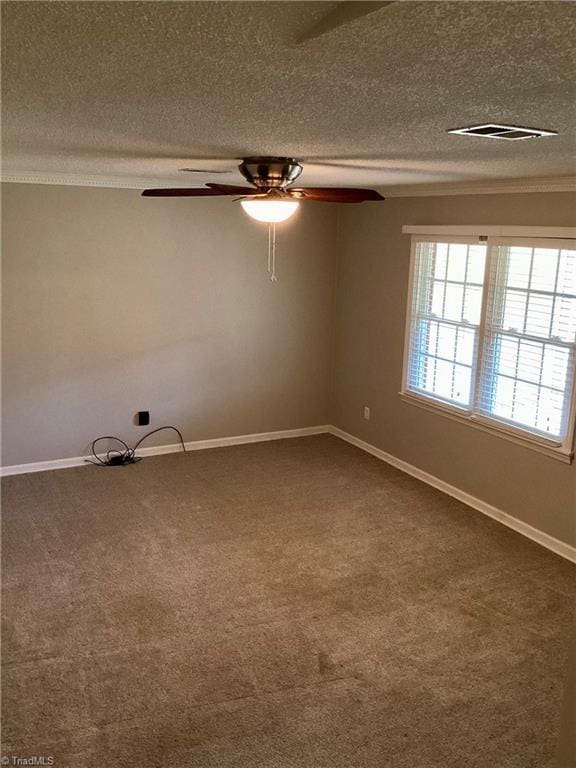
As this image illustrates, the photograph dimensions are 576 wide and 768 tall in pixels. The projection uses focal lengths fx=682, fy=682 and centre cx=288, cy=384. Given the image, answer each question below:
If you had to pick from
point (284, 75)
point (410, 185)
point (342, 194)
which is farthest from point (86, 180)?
point (284, 75)

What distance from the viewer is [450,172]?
3613mm

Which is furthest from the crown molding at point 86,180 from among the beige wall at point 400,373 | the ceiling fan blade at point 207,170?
the beige wall at point 400,373

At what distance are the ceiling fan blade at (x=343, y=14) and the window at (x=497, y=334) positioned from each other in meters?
3.55

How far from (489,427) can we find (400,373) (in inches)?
43.7

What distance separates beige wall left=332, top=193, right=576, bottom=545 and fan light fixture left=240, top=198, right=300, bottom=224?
6.38ft

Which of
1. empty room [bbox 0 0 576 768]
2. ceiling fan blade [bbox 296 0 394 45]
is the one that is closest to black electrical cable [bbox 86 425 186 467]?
empty room [bbox 0 0 576 768]

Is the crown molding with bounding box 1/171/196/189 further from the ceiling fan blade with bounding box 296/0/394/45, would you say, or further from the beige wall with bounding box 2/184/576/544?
the ceiling fan blade with bounding box 296/0/394/45

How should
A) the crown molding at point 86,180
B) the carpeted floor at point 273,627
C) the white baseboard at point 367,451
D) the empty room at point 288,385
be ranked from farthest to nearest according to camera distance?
the crown molding at point 86,180
the white baseboard at point 367,451
the carpeted floor at point 273,627
the empty room at point 288,385

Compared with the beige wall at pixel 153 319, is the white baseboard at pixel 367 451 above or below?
below

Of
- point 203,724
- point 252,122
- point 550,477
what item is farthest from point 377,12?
point 550,477

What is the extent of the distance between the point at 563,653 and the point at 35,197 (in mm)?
4655

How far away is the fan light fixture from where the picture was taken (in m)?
3.26

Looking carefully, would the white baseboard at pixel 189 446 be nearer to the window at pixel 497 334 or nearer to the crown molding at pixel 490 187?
the window at pixel 497 334

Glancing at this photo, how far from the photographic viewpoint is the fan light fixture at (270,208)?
326 cm
